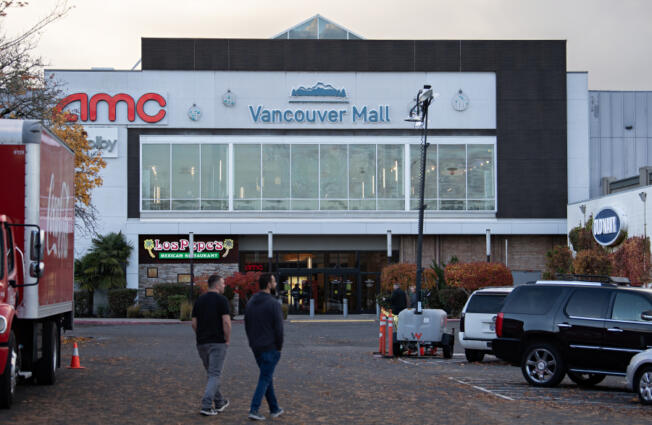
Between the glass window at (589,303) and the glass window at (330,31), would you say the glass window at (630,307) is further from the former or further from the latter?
the glass window at (330,31)

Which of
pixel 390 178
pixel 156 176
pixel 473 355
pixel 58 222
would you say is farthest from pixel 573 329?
A: pixel 156 176

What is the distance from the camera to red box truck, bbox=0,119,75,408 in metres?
12.4

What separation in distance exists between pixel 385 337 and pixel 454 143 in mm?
31053

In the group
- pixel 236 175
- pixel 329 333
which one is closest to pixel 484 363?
pixel 329 333

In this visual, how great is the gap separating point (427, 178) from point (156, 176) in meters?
15.2

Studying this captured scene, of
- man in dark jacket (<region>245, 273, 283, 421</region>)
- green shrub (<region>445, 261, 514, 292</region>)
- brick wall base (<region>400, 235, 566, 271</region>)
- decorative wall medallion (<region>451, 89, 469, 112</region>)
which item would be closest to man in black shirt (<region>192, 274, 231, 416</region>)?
man in dark jacket (<region>245, 273, 283, 421</region>)

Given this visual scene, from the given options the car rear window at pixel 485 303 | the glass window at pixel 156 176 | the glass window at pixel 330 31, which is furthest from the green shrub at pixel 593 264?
the glass window at pixel 330 31

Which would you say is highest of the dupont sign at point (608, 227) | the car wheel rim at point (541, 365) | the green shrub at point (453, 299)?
the dupont sign at point (608, 227)

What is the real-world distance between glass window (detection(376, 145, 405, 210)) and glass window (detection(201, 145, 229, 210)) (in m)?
8.57

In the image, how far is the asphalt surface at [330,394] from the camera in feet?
38.9

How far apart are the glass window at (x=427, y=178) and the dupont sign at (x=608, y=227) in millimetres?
Result: 10854

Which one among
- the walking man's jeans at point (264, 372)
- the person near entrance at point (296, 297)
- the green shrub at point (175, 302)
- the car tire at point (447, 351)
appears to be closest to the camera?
the walking man's jeans at point (264, 372)

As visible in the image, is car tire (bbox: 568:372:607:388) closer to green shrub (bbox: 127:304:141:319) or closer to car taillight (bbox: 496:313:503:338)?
car taillight (bbox: 496:313:503:338)

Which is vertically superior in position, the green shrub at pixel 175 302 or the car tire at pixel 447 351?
the car tire at pixel 447 351
